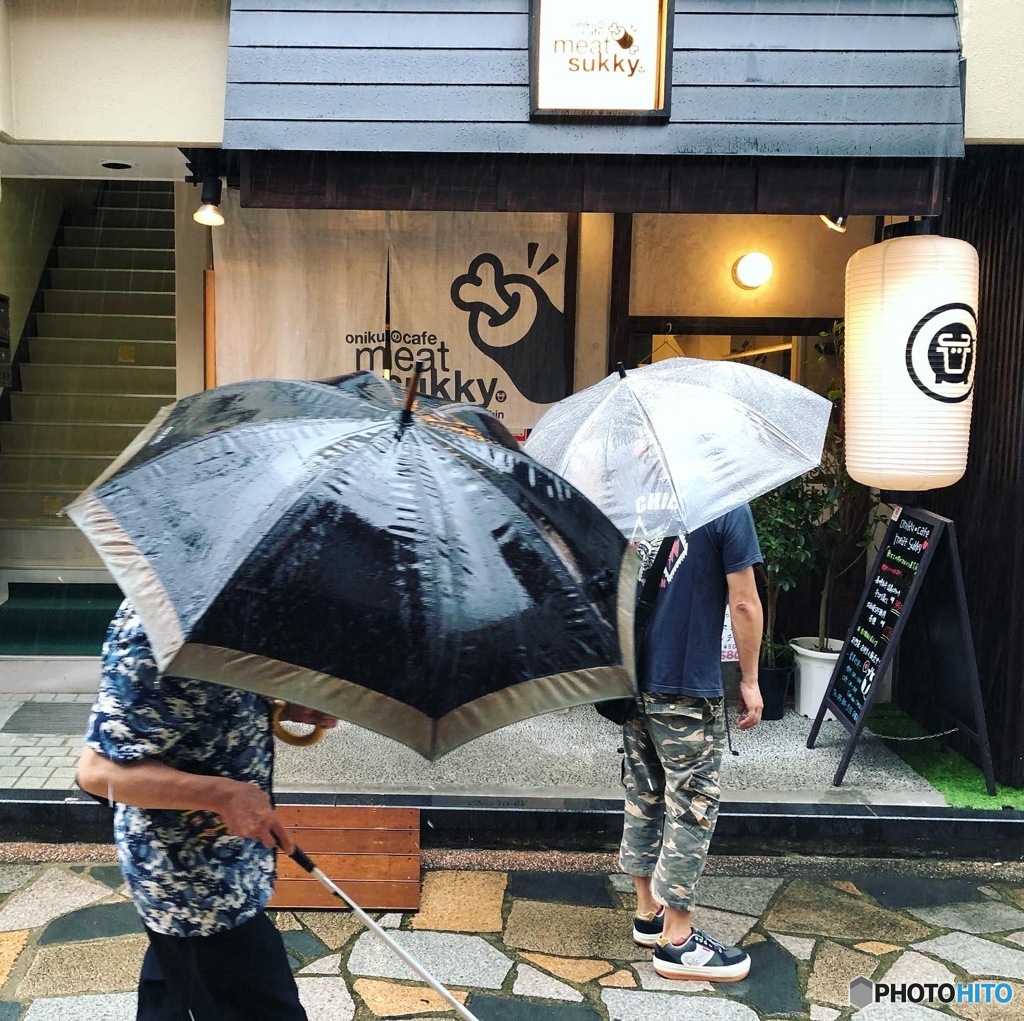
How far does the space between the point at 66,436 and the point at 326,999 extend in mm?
7610

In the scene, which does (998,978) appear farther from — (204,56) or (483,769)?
(204,56)

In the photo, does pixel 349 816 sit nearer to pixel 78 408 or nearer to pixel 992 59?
pixel 992 59

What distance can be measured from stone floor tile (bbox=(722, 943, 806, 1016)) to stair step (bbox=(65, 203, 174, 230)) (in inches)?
449

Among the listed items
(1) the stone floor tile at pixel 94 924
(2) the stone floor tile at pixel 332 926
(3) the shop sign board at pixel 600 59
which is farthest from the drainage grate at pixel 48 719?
(3) the shop sign board at pixel 600 59

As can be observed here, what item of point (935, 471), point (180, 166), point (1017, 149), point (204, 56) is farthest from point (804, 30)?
point (180, 166)

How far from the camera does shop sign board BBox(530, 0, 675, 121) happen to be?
5.70m

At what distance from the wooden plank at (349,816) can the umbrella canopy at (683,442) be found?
2154mm

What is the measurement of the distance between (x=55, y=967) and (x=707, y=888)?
318 cm

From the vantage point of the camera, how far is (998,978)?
4.23 m

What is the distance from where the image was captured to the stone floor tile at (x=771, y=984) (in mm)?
4023

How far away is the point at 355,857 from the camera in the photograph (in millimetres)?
4812

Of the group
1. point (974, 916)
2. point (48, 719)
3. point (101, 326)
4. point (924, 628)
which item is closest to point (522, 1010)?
point (974, 916)

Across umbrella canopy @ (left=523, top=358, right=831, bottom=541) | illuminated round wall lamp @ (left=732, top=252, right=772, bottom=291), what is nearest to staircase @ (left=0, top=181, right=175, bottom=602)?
illuminated round wall lamp @ (left=732, top=252, right=772, bottom=291)

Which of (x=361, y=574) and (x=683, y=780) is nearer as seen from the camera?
(x=361, y=574)
